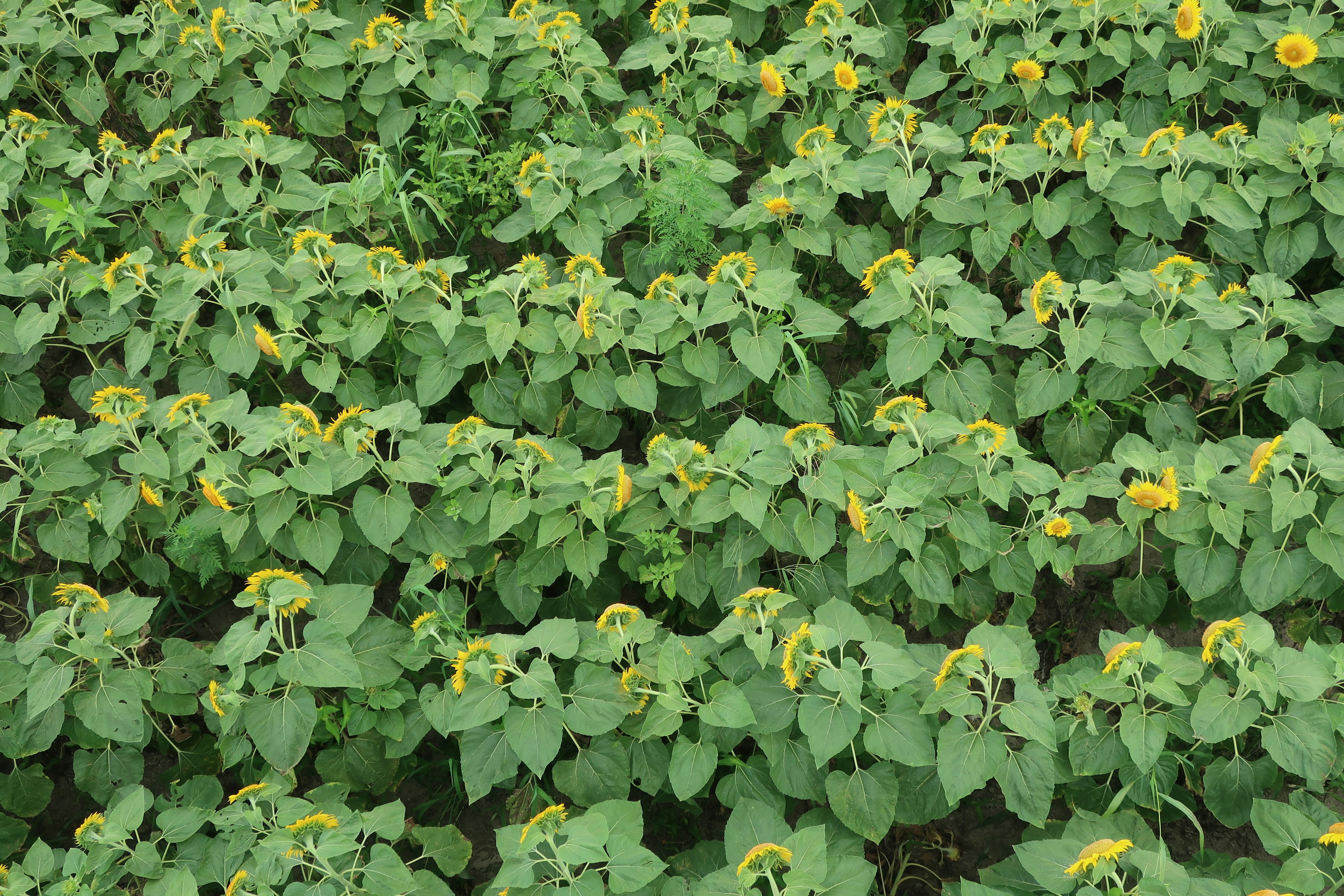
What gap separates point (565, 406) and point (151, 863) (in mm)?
1965

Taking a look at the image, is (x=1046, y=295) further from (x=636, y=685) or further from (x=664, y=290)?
(x=636, y=685)

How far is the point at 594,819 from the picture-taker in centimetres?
252

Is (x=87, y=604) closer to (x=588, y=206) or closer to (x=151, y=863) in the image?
(x=151, y=863)

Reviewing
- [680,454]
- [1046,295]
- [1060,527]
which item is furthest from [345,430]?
[1046,295]

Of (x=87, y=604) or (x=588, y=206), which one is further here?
(x=588, y=206)

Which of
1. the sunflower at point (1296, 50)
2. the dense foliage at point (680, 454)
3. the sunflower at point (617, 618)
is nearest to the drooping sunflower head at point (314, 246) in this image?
the dense foliage at point (680, 454)

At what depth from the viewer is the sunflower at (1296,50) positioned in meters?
3.90

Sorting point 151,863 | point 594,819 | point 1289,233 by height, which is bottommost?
point 151,863

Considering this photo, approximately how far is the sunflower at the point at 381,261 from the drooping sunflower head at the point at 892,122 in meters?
1.87

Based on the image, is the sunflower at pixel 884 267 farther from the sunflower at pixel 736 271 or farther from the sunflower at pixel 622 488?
the sunflower at pixel 622 488

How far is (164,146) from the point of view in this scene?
13.6 feet

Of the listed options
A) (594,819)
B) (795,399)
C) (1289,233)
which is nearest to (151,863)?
(594,819)

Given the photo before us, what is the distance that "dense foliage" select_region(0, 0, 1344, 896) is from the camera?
2715 mm

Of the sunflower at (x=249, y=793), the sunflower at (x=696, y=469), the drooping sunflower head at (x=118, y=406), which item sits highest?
the drooping sunflower head at (x=118, y=406)
